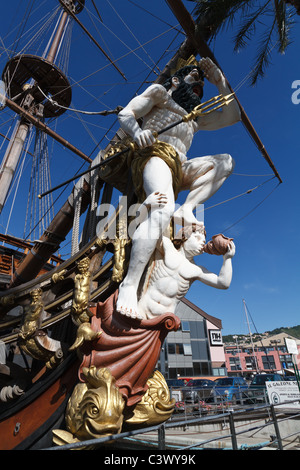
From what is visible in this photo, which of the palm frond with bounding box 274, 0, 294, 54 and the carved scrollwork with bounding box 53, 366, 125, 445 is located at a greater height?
the palm frond with bounding box 274, 0, 294, 54

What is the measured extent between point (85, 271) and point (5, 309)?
3.01ft

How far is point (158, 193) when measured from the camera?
2.01 m

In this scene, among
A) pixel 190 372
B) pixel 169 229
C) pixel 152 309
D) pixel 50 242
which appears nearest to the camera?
pixel 152 309

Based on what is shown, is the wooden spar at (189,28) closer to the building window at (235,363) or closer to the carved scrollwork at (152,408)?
the carved scrollwork at (152,408)

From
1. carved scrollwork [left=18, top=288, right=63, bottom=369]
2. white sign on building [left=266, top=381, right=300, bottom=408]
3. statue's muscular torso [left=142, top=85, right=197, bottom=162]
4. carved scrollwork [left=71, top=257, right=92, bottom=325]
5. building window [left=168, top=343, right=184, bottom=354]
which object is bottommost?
carved scrollwork [left=18, top=288, right=63, bottom=369]

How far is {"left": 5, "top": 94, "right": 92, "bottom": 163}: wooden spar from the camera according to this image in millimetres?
10757

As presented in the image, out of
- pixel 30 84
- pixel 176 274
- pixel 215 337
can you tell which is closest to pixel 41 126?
pixel 30 84

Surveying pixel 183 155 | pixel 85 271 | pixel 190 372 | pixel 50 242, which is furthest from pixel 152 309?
pixel 190 372

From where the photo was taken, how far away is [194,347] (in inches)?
928

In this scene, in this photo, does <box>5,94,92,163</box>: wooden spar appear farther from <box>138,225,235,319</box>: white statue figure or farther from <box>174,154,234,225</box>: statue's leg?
<box>138,225,235,319</box>: white statue figure

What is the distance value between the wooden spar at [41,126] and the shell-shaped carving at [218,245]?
7.95 m

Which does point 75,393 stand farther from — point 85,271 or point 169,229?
point 169,229

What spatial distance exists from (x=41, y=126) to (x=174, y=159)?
11318mm

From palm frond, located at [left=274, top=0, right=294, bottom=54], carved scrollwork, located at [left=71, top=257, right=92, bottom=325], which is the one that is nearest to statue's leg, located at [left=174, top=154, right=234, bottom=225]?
carved scrollwork, located at [left=71, top=257, right=92, bottom=325]
